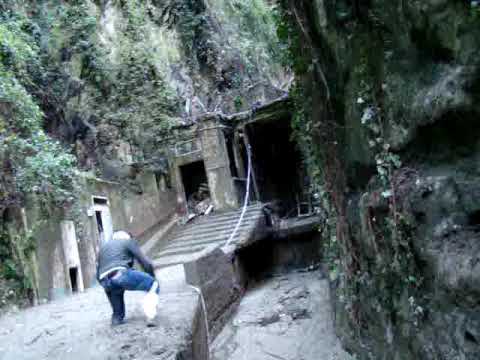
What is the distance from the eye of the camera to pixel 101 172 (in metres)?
14.6

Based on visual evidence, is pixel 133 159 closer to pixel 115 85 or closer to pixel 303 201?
pixel 115 85

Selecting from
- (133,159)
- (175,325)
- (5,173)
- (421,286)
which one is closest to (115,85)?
(133,159)

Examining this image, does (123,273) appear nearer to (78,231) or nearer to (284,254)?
(78,231)

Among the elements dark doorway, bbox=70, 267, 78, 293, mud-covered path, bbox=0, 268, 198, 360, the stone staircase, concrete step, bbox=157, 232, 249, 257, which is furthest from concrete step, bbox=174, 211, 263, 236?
mud-covered path, bbox=0, 268, 198, 360

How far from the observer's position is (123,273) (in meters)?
5.55

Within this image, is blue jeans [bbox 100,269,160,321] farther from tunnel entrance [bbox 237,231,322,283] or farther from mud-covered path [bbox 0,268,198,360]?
tunnel entrance [bbox 237,231,322,283]

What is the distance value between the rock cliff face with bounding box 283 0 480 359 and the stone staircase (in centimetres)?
582

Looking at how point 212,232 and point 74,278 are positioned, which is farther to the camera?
point 212,232

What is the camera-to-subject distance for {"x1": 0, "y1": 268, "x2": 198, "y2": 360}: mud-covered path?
17.0ft

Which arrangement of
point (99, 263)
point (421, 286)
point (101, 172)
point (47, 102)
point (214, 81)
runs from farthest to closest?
point (214, 81)
point (101, 172)
point (47, 102)
point (99, 263)
point (421, 286)

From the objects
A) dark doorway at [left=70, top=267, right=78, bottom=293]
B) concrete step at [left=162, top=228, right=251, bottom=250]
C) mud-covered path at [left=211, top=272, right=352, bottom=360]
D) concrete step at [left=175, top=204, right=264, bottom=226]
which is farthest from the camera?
concrete step at [left=175, top=204, right=264, bottom=226]

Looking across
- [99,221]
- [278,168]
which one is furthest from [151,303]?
[278,168]

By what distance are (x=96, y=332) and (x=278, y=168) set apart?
1469 centimetres

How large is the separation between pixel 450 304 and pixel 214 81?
60.5 ft
